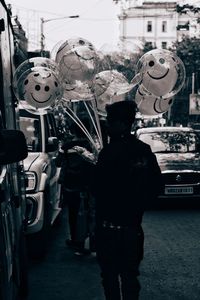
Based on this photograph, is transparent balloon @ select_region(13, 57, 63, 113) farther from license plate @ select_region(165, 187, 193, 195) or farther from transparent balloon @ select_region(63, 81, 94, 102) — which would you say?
license plate @ select_region(165, 187, 193, 195)

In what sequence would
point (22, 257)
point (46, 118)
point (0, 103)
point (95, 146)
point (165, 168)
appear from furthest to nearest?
point (165, 168), point (46, 118), point (95, 146), point (22, 257), point (0, 103)

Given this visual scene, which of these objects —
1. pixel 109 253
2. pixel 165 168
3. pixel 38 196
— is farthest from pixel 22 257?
pixel 165 168

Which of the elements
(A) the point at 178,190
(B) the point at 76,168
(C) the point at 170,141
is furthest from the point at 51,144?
(C) the point at 170,141

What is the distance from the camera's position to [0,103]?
464cm

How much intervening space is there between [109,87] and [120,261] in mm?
3940

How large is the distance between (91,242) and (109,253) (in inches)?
130

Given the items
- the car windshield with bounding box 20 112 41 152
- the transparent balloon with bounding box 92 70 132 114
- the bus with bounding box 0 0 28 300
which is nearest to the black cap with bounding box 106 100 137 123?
the bus with bounding box 0 0 28 300

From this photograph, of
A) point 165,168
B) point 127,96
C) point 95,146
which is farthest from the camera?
point 165,168

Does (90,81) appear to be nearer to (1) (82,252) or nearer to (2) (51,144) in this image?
A: (2) (51,144)

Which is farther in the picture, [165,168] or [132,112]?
[165,168]

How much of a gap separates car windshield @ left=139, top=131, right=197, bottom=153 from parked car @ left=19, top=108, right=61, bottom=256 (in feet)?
14.1

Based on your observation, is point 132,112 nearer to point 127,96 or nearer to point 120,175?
point 120,175

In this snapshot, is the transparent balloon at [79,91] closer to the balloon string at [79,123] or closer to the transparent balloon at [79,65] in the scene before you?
the transparent balloon at [79,65]

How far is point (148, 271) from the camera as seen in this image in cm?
738
